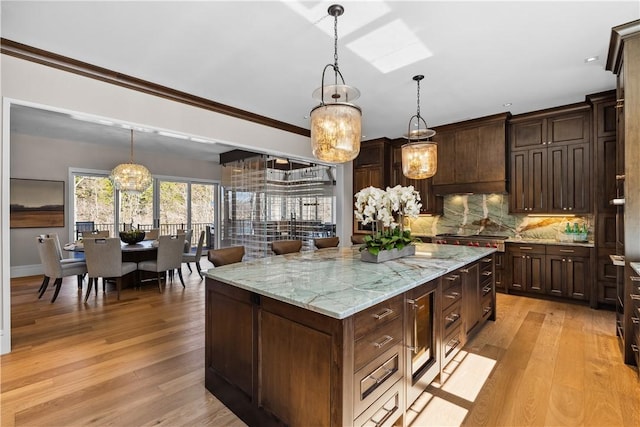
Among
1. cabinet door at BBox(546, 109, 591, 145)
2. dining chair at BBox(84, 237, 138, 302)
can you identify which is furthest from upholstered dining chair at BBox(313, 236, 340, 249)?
cabinet door at BBox(546, 109, 591, 145)

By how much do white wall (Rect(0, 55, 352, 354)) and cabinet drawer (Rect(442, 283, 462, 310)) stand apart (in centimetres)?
352

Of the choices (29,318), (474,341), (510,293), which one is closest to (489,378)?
(474,341)

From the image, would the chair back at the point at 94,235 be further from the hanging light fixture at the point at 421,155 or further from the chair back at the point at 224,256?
the hanging light fixture at the point at 421,155

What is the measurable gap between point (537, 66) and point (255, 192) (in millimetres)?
5149

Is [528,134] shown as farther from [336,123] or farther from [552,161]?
[336,123]

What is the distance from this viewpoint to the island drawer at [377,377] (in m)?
1.47

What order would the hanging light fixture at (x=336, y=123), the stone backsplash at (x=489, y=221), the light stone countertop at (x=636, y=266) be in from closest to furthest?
the hanging light fixture at (x=336, y=123) → the light stone countertop at (x=636, y=266) → the stone backsplash at (x=489, y=221)

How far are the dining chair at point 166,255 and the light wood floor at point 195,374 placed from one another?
106 cm

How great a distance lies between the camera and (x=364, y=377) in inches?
59.1

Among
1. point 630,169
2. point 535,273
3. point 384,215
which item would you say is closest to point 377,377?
point 384,215

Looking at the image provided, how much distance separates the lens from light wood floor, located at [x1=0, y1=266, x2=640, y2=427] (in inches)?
76.2

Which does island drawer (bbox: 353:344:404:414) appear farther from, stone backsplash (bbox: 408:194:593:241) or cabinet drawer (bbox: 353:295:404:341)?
stone backsplash (bbox: 408:194:593:241)

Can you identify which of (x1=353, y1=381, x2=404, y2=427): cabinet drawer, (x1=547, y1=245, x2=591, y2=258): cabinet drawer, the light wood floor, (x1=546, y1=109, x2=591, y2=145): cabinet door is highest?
(x1=546, y1=109, x2=591, y2=145): cabinet door

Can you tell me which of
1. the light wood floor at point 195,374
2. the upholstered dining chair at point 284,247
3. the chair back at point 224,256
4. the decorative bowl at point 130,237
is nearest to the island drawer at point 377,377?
the light wood floor at point 195,374
